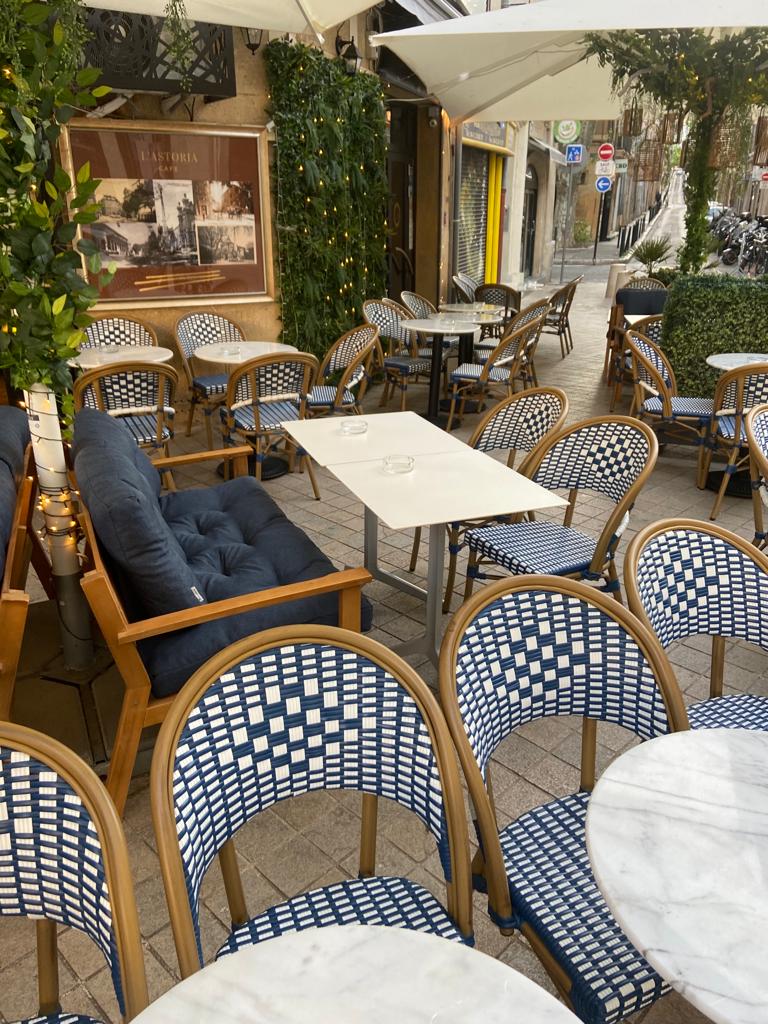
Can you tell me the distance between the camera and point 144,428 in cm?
435

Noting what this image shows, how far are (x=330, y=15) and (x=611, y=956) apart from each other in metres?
4.25

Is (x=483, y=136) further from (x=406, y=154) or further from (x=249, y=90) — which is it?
(x=249, y=90)

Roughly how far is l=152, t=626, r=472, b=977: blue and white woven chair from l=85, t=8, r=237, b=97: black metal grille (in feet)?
15.7

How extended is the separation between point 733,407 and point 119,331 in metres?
4.33

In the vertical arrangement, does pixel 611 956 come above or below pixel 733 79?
below

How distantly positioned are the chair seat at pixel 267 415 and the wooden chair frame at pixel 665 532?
2.78 metres

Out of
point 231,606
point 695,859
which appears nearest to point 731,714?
point 695,859

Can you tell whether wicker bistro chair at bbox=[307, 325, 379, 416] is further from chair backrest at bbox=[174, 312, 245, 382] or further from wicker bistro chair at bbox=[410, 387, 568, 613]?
wicker bistro chair at bbox=[410, 387, 568, 613]

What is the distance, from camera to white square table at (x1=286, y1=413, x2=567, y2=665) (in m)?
2.35

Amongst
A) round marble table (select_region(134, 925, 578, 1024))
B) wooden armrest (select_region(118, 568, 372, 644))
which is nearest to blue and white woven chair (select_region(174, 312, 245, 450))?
wooden armrest (select_region(118, 568, 372, 644))

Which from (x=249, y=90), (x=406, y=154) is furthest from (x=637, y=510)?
(x=406, y=154)

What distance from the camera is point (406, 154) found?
8.67 metres

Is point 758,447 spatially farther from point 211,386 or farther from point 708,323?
point 211,386

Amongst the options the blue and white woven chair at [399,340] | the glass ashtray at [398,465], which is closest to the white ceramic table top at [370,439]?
the glass ashtray at [398,465]
